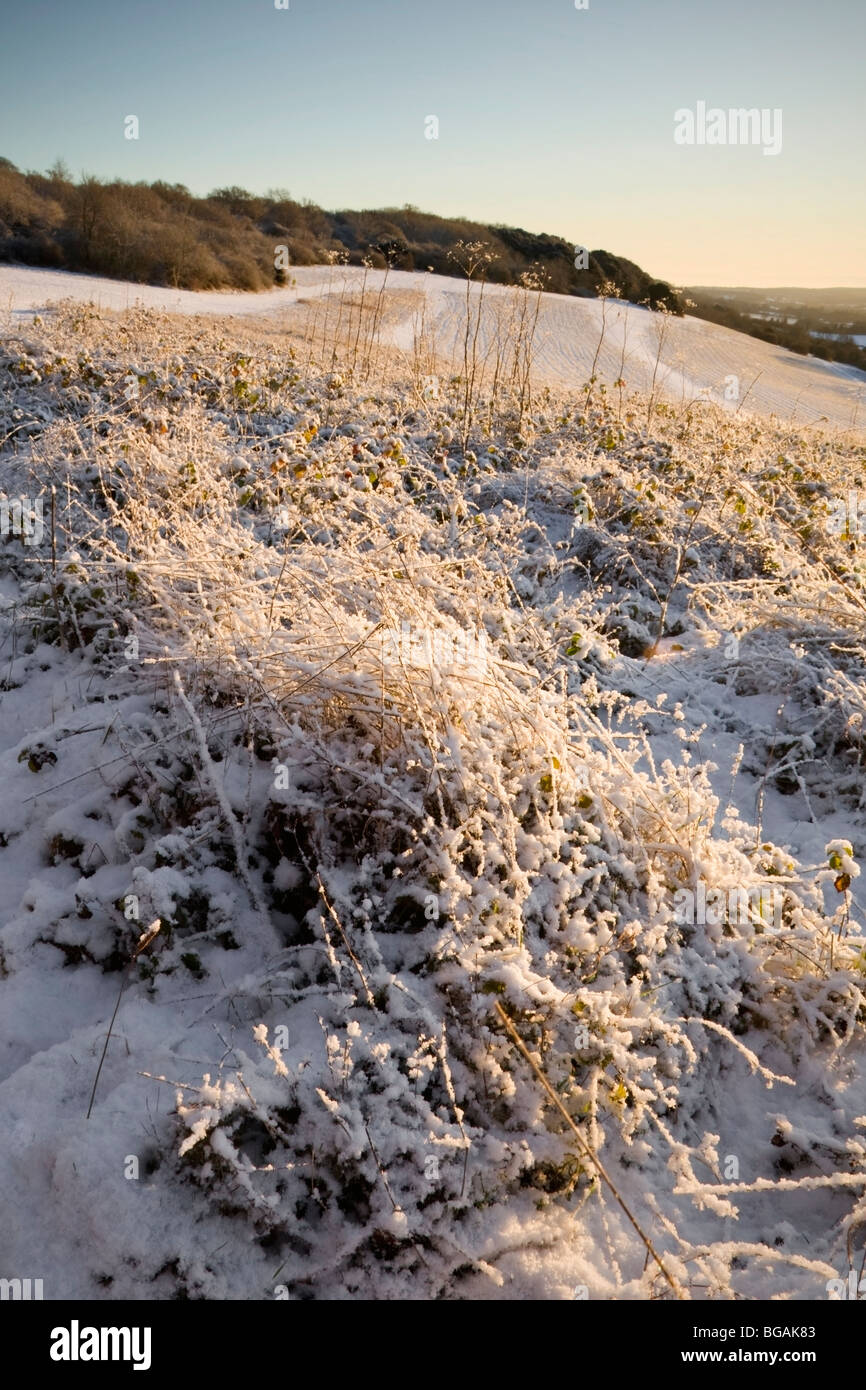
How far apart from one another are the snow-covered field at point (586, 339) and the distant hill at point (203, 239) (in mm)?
999

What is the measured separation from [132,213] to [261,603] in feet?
86.1

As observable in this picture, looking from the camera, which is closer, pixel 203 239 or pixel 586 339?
pixel 586 339

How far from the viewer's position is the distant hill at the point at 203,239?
68.5ft

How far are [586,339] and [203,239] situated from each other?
43.4 feet

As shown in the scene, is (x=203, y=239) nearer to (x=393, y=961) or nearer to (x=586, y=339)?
(x=586, y=339)

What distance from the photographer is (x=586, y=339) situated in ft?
74.5

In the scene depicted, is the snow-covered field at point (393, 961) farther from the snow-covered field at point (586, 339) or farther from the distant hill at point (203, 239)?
the snow-covered field at point (586, 339)


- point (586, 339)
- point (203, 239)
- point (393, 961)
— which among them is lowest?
point (393, 961)

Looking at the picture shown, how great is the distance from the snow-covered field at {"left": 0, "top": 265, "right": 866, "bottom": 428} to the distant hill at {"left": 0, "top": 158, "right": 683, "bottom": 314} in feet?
3.28

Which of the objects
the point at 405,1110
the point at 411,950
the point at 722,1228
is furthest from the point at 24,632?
the point at 722,1228

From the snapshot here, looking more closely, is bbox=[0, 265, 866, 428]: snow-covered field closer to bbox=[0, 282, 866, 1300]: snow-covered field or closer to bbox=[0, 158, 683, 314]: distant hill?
bbox=[0, 158, 683, 314]: distant hill

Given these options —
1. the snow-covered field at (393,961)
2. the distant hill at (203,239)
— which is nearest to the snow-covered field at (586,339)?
the distant hill at (203,239)

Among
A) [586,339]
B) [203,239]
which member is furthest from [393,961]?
[203,239]

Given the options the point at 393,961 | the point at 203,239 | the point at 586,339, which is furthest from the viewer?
the point at 203,239
